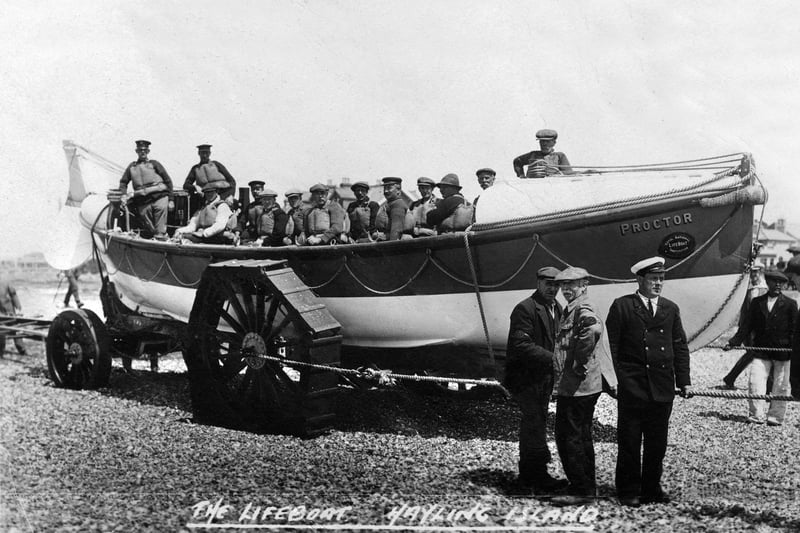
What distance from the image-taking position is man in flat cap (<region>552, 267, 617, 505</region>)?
496cm

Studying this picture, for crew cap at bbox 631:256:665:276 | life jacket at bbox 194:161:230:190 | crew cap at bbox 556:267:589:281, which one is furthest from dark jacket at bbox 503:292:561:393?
life jacket at bbox 194:161:230:190

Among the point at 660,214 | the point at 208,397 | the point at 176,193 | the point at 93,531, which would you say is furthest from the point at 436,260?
the point at 176,193

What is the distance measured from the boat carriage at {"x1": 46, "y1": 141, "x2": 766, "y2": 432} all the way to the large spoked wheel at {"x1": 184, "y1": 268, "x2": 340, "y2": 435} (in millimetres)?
24

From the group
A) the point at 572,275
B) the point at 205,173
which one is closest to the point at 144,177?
the point at 205,173

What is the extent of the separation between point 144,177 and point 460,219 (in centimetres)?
529

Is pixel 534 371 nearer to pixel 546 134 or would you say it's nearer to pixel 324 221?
pixel 546 134

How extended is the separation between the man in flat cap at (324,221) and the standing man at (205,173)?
2163mm

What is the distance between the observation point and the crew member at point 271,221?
326 inches

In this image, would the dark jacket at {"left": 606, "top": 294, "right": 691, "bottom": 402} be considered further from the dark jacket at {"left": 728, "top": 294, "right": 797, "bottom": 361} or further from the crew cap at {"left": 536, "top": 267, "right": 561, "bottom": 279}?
the dark jacket at {"left": 728, "top": 294, "right": 797, "bottom": 361}

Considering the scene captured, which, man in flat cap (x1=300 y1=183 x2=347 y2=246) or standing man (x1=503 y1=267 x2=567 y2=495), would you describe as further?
man in flat cap (x1=300 y1=183 x2=347 y2=246)

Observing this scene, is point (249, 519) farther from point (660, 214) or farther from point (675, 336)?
point (660, 214)

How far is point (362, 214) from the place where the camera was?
8250 millimetres

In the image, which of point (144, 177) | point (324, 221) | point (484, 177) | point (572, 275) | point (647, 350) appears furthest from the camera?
point (144, 177)

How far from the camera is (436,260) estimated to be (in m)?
6.74
